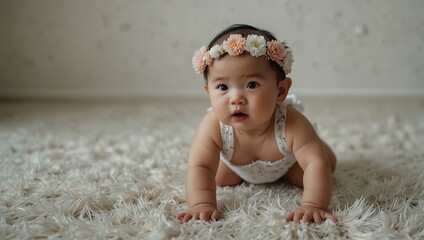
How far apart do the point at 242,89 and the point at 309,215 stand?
25cm

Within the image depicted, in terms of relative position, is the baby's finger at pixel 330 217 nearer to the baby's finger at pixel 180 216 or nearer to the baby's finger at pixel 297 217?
the baby's finger at pixel 297 217

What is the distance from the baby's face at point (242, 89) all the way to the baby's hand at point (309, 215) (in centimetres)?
18

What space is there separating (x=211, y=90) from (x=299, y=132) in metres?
0.21

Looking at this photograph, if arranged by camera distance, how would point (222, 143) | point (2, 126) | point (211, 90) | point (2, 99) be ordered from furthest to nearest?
1. point (2, 99)
2. point (2, 126)
3. point (222, 143)
4. point (211, 90)

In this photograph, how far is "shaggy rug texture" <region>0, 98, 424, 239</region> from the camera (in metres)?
0.75

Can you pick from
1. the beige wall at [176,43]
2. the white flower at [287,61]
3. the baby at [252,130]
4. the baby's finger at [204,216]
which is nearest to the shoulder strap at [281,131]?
the baby at [252,130]

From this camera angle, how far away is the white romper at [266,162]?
930mm

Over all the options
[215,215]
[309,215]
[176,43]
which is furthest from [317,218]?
[176,43]

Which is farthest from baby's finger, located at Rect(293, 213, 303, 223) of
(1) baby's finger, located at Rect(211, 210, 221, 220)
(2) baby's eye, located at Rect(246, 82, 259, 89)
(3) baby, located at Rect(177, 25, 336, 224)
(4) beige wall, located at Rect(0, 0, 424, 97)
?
(4) beige wall, located at Rect(0, 0, 424, 97)

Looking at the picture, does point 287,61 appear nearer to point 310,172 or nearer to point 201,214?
point 310,172

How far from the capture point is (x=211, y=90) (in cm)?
85

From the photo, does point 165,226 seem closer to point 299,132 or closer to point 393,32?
point 299,132

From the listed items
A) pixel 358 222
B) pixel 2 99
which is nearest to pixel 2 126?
pixel 2 99

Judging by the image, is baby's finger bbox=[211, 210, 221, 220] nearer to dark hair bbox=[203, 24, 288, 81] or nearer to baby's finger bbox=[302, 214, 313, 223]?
baby's finger bbox=[302, 214, 313, 223]
